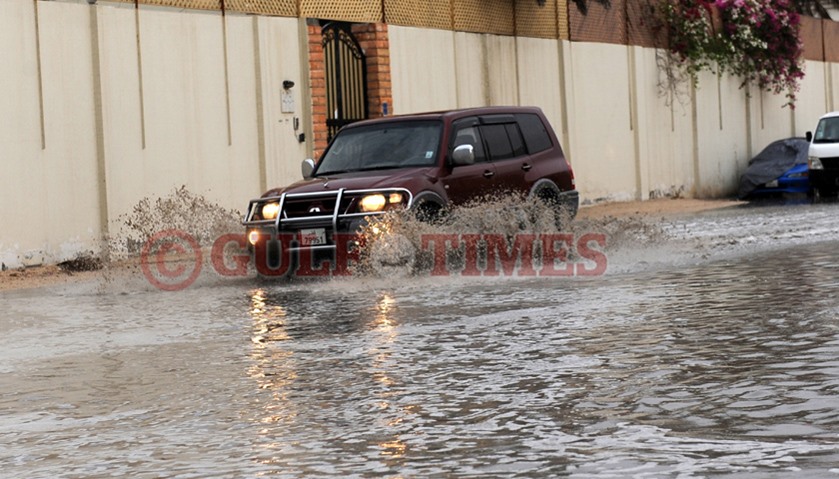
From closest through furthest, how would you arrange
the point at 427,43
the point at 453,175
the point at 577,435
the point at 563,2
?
the point at 577,435, the point at 453,175, the point at 427,43, the point at 563,2

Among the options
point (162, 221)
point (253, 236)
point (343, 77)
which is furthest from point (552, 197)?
point (343, 77)

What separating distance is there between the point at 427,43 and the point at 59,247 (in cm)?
949

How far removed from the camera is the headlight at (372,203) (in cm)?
1470

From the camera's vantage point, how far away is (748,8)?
3759 cm

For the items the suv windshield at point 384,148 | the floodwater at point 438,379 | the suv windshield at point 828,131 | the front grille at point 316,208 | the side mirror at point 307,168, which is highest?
the suv windshield at point 828,131

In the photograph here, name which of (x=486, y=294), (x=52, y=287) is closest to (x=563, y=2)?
(x=52, y=287)

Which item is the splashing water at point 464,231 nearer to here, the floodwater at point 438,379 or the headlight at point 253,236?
the floodwater at point 438,379

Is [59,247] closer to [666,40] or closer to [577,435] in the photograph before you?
[577,435]

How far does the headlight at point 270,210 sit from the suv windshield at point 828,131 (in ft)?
57.3

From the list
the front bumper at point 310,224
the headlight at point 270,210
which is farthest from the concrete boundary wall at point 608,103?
the front bumper at point 310,224

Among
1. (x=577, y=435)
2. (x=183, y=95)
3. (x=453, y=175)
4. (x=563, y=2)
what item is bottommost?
(x=577, y=435)

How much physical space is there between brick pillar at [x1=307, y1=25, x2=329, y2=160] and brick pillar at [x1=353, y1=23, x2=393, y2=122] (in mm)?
1349

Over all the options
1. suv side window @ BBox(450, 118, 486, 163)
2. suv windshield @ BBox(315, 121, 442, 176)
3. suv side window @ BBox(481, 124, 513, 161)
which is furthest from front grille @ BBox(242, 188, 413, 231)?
suv side window @ BBox(481, 124, 513, 161)

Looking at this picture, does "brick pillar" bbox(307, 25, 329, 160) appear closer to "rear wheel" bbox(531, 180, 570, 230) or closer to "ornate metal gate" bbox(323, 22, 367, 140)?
"ornate metal gate" bbox(323, 22, 367, 140)
